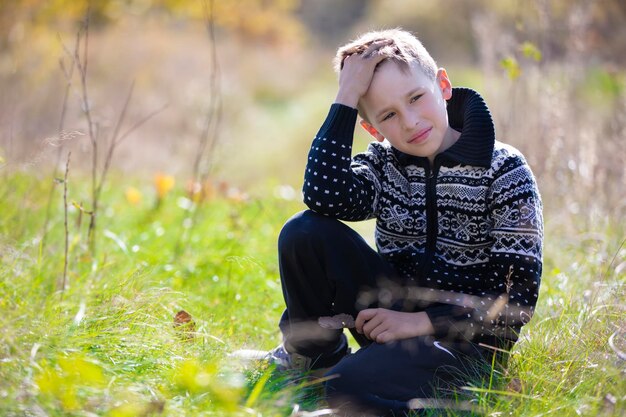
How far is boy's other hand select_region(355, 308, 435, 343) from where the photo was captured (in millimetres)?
2016

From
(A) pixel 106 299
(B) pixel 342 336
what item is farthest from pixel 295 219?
(A) pixel 106 299

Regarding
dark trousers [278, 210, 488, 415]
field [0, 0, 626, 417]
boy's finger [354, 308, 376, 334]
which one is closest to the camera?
field [0, 0, 626, 417]

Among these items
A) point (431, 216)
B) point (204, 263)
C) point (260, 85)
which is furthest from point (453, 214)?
point (260, 85)

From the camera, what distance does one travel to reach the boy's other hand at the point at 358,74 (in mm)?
2158

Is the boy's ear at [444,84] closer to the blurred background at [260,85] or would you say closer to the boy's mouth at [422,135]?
the boy's mouth at [422,135]

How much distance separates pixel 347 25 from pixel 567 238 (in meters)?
23.4

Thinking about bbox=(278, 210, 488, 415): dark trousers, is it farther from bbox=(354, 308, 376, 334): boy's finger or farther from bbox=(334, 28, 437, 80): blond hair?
bbox=(334, 28, 437, 80): blond hair

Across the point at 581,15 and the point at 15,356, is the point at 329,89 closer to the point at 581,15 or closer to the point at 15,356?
the point at 581,15

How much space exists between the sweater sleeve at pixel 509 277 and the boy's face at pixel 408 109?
26cm

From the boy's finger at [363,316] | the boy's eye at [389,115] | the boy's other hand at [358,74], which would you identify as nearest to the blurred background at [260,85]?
the boy's other hand at [358,74]

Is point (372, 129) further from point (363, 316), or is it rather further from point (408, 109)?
point (363, 316)

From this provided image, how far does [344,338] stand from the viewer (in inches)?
90.6

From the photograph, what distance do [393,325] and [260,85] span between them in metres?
11.5

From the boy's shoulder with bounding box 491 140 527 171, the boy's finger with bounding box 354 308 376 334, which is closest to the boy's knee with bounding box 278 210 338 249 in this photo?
the boy's finger with bounding box 354 308 376 334
